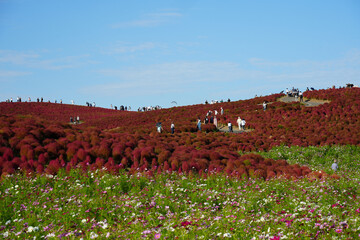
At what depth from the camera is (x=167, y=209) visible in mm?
7125

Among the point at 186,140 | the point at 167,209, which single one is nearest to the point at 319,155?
the point at 186,140

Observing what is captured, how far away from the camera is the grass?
5199 millimetres

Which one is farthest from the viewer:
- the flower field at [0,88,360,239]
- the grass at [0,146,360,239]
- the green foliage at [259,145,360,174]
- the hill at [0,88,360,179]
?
the green foliage at [259,145,360,174]

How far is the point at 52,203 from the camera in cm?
756

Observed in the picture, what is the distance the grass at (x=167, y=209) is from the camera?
5.20 metres

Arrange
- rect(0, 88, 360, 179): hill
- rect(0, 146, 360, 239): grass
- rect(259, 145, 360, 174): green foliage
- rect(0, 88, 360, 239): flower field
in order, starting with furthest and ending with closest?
rect(259, 145, 360, 174): green foliage
rect(0, 88, 360, 179): hill
rect(0, 88, 360, 239): flower field
rect(0, 146, 360, 239): grass

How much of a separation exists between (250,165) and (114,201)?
26.8 ft

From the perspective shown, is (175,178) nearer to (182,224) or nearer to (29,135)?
(182,224)

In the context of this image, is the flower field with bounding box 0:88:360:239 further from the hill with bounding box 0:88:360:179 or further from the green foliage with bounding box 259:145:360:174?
the green foliage with bounding box 259:145:360:174

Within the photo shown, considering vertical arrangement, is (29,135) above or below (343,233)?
above

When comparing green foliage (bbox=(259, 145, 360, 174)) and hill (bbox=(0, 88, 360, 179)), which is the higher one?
hill (bbox=(0, 88, 360, 179))

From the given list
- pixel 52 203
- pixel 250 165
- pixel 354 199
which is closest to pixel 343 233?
pixel 354 199

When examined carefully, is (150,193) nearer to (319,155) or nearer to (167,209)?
(167,209)

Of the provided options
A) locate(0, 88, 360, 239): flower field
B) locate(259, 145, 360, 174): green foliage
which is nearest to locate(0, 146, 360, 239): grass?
locate(0, 88, 360, 239): flower field
